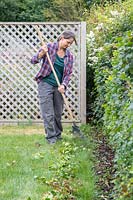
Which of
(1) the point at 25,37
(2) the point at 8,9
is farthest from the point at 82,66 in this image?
(2) the point at 8,9

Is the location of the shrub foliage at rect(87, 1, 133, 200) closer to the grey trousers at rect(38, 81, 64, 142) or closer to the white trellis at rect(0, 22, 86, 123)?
the grey trousers at rect(38, 81, 64, 142)

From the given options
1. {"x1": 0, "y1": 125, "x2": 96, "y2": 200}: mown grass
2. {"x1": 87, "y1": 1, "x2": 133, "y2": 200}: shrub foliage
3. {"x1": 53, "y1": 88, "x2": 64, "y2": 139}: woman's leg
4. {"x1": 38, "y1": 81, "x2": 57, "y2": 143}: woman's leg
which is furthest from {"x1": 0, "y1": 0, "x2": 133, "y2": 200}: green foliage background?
{"x1": 38, "y1": 81, "x2": 57, "y2": 143}: woman's leg

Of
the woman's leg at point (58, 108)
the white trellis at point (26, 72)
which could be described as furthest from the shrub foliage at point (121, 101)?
the white trellis at point (26, 72)

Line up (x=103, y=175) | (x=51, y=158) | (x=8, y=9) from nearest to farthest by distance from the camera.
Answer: (x=103, y=175) < (x=51, y=158) < (x=8, y=9)

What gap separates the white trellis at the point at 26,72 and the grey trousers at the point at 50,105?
1541 millimetres

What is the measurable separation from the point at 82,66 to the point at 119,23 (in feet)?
4.94

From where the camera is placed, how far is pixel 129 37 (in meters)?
3.85

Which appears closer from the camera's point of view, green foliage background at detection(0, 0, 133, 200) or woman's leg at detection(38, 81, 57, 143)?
green foliage background at detection(0, 0, 133, 200)

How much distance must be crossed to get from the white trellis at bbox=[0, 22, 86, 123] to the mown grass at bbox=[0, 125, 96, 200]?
0.97 metres

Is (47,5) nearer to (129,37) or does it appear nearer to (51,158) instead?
(51,158)

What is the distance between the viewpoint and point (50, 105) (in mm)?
6676

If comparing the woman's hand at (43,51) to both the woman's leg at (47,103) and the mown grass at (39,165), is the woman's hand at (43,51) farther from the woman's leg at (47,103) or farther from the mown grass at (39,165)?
the mown grass at (39,165)

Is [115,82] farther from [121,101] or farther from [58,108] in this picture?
[58,108]

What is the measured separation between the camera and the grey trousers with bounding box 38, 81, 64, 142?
666 cm
